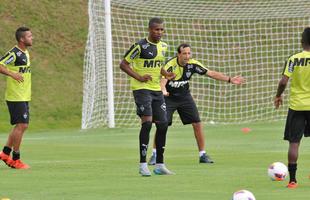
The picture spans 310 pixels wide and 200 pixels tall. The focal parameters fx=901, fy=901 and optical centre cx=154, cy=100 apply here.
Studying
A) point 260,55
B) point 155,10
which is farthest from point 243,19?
point 155,10

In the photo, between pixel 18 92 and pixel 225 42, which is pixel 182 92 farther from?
pixel 225 42

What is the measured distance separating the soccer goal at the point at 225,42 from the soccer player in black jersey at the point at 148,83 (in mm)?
14407

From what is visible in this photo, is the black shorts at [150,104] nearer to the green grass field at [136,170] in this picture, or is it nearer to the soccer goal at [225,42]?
the green grass field at [136,170]

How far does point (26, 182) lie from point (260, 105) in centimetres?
1826

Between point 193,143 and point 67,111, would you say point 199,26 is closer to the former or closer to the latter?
point 67,111

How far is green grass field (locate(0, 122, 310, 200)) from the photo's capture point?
9.95 metres

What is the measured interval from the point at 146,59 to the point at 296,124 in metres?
2.56

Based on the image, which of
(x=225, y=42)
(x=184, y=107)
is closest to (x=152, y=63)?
(x=184, y=107)

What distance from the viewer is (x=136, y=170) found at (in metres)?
12.8

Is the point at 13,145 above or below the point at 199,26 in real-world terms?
below

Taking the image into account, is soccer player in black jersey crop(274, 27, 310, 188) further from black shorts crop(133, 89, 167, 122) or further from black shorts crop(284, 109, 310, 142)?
black shorts crop(133, 89, 167, 122)

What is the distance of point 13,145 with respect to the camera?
541 inches

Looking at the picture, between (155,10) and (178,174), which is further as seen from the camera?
(155,10)

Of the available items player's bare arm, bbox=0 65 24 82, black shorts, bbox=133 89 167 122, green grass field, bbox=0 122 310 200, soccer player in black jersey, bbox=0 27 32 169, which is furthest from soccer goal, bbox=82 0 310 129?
black shorts, bbox=133 89 167 122
